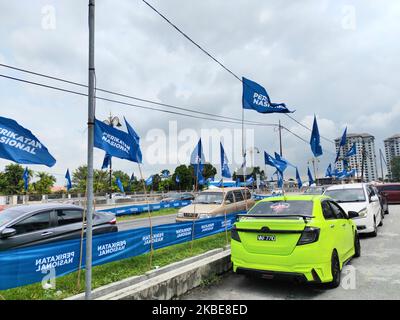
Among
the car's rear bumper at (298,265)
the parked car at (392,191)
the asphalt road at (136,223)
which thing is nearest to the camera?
the car's rear bumper at (298,265)

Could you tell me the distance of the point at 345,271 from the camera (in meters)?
6.91

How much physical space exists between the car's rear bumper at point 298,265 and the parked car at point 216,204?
240 inches

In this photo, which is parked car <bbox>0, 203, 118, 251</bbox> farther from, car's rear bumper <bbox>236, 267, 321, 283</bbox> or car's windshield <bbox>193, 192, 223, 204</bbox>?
car's windshield <bbox>193, 192, 223, 204</bbox>

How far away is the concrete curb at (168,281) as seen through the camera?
482 cm

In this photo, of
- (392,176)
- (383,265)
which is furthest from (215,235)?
(392,176)

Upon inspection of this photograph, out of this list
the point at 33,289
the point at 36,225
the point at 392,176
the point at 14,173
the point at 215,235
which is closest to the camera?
the point at 33,289

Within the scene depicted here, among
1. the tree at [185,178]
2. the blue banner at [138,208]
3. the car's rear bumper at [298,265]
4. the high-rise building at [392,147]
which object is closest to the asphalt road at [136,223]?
the blue banner at [138,208]

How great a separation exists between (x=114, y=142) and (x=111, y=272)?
2.73 meters

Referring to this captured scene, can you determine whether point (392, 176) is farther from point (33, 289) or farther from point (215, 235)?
point (33, 289)

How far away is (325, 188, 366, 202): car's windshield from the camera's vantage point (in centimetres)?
1160

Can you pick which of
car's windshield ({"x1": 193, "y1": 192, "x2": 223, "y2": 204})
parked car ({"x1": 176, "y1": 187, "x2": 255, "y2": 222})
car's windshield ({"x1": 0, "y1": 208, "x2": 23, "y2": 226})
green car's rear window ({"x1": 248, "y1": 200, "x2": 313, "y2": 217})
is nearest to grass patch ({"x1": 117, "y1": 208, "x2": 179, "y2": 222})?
car's windshield ({"x1": 193, "y1": 192, "x2": 223, "y2": 204})

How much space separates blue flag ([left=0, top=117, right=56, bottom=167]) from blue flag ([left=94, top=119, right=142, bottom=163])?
78 cm

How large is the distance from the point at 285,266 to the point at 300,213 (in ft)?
3.84

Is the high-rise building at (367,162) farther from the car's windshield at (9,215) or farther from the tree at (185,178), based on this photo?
the car's windshield at (9,215)
